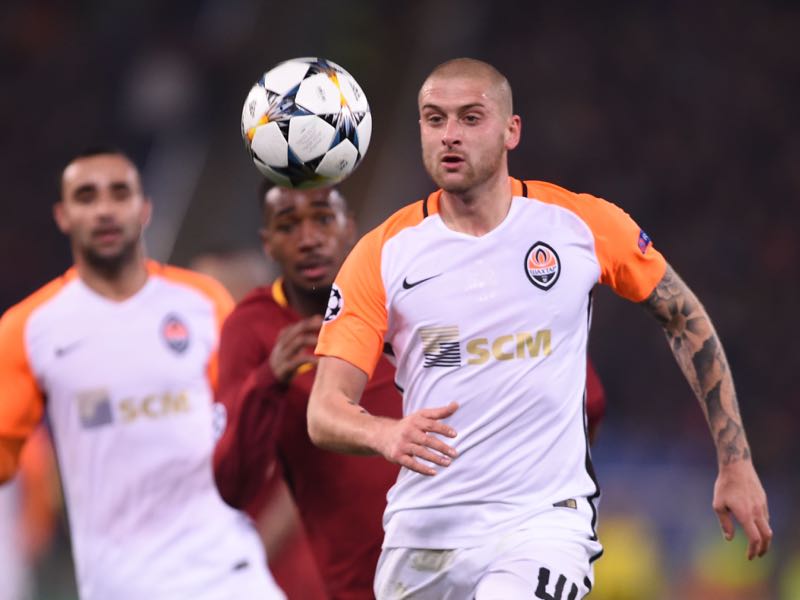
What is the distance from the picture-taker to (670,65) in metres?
17.3

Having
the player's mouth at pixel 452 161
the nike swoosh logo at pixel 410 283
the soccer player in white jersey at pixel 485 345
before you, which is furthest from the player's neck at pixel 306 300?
the player's mouth at pixel 452 161

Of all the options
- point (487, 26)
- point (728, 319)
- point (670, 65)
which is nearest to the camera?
point (728, 319)

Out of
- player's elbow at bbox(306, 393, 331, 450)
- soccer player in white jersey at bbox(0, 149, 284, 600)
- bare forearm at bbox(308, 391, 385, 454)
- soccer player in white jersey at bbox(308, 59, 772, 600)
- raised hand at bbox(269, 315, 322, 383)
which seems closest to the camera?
bare forearm at bbox(308, 391, 385, 454)

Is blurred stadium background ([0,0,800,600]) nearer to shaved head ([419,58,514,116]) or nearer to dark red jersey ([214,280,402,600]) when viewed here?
dark red jersey ([214,280,402,600])

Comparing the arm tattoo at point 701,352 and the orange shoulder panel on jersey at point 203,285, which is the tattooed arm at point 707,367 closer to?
the arm tattoo at point 701,352

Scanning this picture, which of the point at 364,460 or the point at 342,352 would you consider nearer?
the point at 342,352

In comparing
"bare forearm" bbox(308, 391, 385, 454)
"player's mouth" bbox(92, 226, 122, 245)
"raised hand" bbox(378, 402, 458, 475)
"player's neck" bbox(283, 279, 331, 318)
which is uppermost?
"player's mouth" bbox(92, 226, 122, 245)

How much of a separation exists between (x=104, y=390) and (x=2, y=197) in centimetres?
1192

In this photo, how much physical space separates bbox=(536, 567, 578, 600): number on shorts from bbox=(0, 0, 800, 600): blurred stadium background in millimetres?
6825

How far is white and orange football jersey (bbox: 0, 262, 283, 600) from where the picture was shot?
6.41 metres

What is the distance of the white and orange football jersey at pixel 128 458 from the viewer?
6.41 m

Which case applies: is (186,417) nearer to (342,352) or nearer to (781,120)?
(342,352)

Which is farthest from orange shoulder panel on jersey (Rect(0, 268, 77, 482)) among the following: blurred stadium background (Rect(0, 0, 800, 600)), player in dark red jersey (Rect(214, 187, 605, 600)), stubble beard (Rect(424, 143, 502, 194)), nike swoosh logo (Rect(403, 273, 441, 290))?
blurred stadium background (Rect(0, 0, 800, 600))

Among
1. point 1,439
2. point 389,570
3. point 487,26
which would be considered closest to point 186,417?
point 1,439
